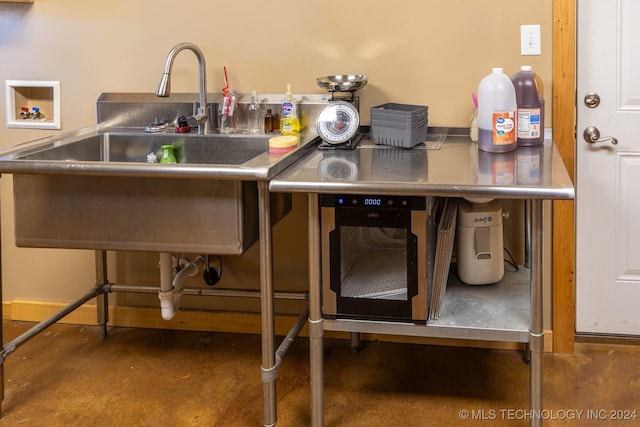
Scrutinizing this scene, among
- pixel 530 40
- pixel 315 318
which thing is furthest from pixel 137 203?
pixel 530 40

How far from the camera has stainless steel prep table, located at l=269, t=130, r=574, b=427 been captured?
187 cm

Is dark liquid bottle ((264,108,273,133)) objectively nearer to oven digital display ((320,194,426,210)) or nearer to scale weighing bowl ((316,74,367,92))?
scale weighing bowl ((316,74,367,92))

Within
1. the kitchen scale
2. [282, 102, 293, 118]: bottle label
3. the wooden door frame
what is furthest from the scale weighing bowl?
the wooden door frame

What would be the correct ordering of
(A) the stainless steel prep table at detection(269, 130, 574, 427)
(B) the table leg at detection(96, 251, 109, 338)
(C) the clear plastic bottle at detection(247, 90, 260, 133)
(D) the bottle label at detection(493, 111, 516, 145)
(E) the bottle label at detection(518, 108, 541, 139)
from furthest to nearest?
(B) the table leg at detection(96, 251, 109, 338)
(C) the clear plastic bottle at detection(247, 90, 260, 133)
(E) the bottle label at detection(518, 108, 541, 139)
(D) the bottle label at detection(493, 111, 516, 145)
(A) the stainless steel prep table at detection(269, 130, 574, 427)

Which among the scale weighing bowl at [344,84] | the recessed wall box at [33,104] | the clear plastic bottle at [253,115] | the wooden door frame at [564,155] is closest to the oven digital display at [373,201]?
the scale weighing bowl at [344,84]

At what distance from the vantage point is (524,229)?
2.67m

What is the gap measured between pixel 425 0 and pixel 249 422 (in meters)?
1.56

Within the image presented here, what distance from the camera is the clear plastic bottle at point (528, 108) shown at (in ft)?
7.70

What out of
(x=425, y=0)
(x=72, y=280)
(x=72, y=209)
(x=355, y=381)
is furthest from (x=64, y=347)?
(x=425, y=0)

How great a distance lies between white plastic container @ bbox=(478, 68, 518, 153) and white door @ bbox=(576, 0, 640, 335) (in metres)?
0.54

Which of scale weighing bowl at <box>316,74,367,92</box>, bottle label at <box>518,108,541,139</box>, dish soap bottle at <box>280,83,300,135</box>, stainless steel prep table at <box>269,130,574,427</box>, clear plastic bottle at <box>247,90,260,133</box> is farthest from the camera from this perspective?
clear plastic bottle at <box>247,90,260,133</box>

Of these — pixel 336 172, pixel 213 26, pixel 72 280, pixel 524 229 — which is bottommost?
pixel 72 280

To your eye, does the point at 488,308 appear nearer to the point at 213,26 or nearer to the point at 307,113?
the point at 307,113

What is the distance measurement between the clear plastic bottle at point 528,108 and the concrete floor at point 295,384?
84 cm
